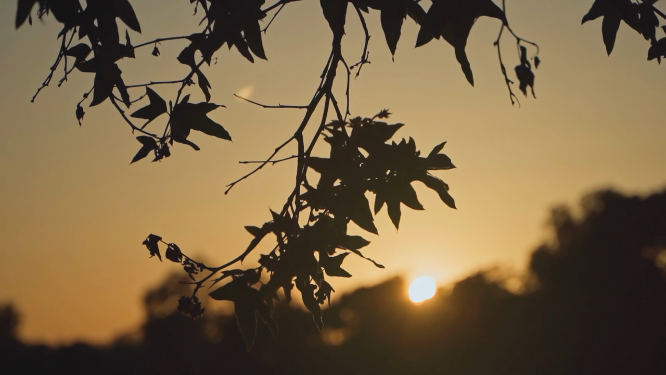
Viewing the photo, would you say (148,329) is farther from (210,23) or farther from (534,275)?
(210,23)

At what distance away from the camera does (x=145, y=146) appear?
3439 mm

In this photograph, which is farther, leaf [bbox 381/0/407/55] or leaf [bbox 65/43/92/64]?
leaf [bbox 65/43/92/64]

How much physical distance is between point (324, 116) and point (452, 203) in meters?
0.72

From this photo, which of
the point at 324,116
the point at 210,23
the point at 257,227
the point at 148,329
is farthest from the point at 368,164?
the point at 148,329

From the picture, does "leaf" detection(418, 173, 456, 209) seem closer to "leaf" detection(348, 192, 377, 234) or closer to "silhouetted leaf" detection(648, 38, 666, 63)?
"leaf" detection(348, 192, 377, 234)

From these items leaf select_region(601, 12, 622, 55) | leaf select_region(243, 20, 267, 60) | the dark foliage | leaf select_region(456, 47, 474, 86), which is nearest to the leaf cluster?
leaf select_region(601, 12, 622, 55)

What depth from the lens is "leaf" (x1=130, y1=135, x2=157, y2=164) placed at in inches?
134

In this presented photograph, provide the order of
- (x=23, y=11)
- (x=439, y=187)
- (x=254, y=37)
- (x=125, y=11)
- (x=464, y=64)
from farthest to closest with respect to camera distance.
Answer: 1. (x=254, y=37)
2. (x=439, y=187)
3. (x=464, y=64)
4. (x=125, y=11)
5. (x=23, y=11)

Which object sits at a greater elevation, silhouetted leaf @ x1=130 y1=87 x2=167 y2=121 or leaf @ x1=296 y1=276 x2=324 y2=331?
silhouetted leaf @ x1=130 y1=87 x2=167 y2=121

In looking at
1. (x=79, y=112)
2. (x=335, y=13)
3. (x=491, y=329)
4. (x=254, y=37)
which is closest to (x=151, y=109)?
(x=79, y=112)

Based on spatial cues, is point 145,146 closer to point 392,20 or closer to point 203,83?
point 203,83

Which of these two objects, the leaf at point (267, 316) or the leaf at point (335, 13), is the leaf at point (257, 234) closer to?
the leaf at point (267, 316)

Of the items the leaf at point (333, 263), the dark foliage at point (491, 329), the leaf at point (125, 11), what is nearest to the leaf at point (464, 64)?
the leaf at point (333, 263)

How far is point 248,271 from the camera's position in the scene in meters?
3.20
